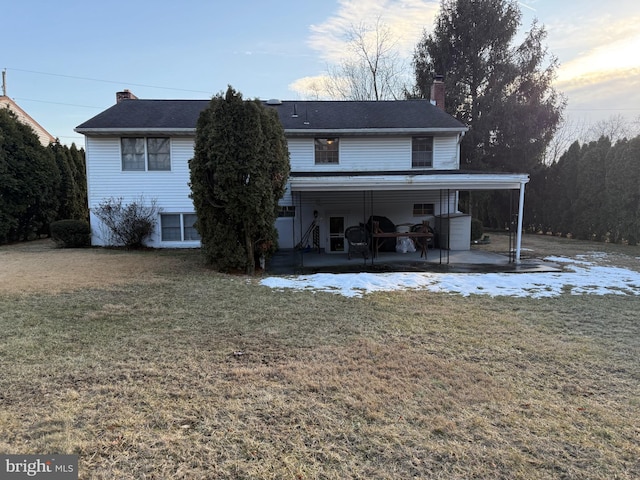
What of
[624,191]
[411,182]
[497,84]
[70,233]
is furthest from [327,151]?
[497,84]

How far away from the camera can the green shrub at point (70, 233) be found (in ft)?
45.4

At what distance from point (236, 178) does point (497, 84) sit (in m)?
19.8

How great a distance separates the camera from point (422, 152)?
15.2 meters

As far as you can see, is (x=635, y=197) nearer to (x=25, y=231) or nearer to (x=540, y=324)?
(x=540, y=324)

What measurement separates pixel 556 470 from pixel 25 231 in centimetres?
2112

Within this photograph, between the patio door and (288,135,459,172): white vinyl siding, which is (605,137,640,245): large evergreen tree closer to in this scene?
Result: (288,135,459,172): white vinyl siding

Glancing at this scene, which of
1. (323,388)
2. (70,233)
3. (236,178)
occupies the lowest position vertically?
(323,388)

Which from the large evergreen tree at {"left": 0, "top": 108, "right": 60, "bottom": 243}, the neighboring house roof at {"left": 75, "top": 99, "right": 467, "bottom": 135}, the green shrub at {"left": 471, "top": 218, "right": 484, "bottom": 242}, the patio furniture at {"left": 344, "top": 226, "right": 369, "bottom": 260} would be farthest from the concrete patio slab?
the large evergreen tree at {"left": 0, "top": 108, "right": 60, "bottom": 243}

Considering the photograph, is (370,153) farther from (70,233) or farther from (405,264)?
(70,233)

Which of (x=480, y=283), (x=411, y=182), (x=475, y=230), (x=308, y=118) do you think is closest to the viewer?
(x=480, y=283)

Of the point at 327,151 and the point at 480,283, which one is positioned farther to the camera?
the point at 327,151

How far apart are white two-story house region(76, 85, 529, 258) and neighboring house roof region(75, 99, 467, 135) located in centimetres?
4

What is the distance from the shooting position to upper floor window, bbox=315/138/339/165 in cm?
1488

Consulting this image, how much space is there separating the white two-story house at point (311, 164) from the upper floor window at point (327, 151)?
0.04 meters
